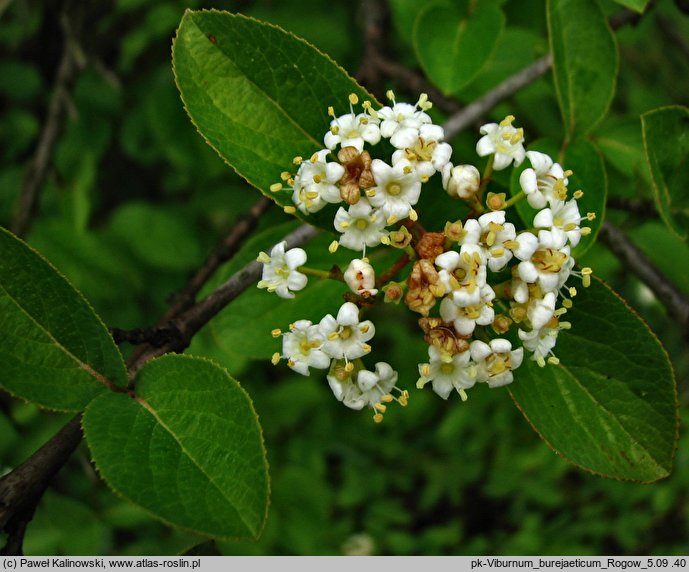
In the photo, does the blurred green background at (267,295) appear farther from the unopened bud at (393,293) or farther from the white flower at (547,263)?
the white flower at (547,263)

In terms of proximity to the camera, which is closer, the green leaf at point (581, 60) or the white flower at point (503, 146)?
the white flower at point (503, 146)

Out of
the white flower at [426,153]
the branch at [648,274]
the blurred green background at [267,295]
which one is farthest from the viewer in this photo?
the blurred green background at [267,295]

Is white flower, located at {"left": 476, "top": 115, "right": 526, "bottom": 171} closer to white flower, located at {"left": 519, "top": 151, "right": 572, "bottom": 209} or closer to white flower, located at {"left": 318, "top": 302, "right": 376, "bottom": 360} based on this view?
white flower, located at {"left": 519, "top": 151, "right": 572, "bottom": 209}

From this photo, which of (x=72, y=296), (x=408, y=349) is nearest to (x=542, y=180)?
(x=72, y=296)

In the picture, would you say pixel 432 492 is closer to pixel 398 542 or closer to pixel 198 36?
pixel 398 542

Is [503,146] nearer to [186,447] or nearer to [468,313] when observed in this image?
[468,313]

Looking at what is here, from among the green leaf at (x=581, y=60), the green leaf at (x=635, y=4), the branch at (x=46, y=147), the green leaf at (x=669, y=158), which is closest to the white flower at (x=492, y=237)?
the green leaf at (x=669, y=158)
